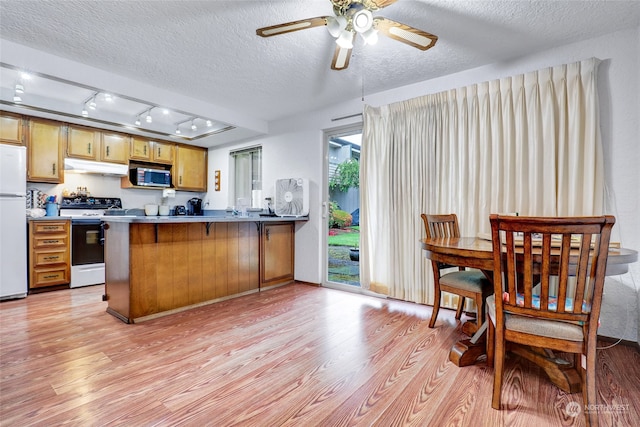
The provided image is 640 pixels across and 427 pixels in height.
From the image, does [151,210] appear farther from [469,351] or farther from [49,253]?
[469,351]

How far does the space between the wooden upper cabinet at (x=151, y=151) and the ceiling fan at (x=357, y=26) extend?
3724 mm

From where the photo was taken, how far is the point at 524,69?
2582 millimetres

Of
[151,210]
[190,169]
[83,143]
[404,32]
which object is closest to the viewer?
[404,32]

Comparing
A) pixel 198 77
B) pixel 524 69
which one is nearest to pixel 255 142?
pixel 198 77

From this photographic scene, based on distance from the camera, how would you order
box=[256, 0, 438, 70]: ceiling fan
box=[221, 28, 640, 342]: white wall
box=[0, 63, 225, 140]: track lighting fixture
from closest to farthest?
box=[256, 0, 438, 70]: ceiling fan → box=[221, 28, 640, 342]: white wall → box=[0, 63, 225, 140]: track lighting fixture

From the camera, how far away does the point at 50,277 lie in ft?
11.8

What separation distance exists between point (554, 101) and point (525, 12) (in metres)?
0.77

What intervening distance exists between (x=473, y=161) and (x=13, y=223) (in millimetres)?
4904

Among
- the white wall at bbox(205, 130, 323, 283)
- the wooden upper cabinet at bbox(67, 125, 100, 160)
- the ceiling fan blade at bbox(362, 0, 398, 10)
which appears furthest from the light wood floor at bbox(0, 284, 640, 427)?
the wooden upper cabinet at bbox(67, 125, 100, 160)

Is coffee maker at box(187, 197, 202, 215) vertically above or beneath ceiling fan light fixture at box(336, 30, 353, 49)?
beneath

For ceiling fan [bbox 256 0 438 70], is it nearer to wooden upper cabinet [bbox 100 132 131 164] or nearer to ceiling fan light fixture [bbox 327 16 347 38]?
ceiling fan light fixture [bbox 327 16 347 38]

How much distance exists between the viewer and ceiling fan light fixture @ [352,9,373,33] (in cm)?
167

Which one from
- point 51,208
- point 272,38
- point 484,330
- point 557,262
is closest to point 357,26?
point 272,38

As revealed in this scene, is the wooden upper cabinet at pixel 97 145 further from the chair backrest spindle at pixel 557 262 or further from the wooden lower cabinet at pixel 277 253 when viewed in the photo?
the chair backrest spindle at pixel 557 262
